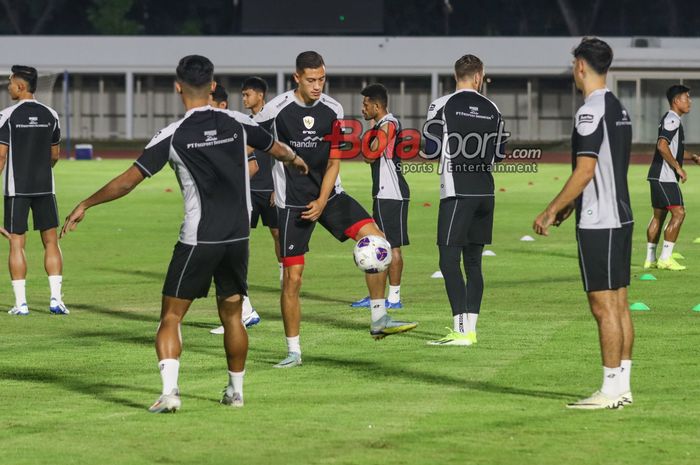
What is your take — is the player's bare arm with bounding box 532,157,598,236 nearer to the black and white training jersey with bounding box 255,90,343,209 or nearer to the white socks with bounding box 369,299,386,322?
the black and white training jersey with bounding box 255,90,343,209

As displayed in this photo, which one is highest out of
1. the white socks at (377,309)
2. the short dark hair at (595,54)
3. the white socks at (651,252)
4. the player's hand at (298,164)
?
the short dark hair at (595,54)

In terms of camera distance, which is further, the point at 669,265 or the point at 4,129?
the point at 669,265

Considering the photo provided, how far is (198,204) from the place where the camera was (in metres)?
8.26

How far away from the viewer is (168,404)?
→ 822 centimetres

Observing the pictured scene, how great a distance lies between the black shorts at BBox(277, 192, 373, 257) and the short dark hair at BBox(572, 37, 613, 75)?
9.28 feet

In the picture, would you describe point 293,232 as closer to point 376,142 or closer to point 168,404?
point 168,404

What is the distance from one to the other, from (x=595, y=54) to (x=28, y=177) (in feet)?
22.5

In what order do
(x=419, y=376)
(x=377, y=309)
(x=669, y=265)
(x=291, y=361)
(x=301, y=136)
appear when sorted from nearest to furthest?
(x=419, y=376) < (x=291, y=361) < (x=301, y=136) < (x=377, y=309) < (x=669, y=265)

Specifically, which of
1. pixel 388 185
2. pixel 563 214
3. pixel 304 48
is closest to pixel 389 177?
pixel 388 185

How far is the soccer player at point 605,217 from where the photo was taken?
27.2 feet

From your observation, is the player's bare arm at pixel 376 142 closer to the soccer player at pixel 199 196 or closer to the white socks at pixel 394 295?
the white socks at pixel 394 295

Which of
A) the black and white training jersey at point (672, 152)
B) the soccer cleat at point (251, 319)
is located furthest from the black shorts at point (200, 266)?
the black and white training jersey at point (672, 152)

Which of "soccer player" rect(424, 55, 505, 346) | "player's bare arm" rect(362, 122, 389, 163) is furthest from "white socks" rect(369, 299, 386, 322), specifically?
"player's bare arm" rect(362, 122, 389, 163)

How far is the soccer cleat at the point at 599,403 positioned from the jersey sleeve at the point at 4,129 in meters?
7.01
